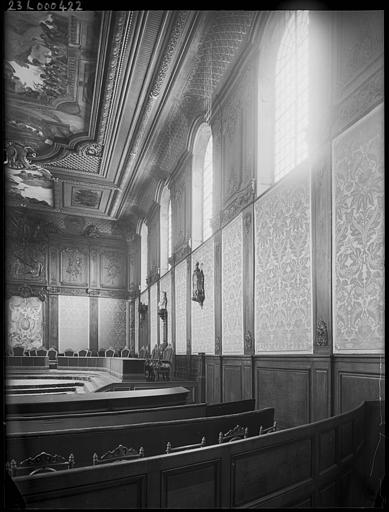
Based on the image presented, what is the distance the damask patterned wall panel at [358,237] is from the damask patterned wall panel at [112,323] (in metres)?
6.54

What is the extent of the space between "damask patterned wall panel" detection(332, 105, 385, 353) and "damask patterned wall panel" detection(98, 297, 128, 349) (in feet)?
21.5

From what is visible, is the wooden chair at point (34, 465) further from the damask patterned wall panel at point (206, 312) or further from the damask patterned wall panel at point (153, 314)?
the damask patterned wall panel at point (153, 314)

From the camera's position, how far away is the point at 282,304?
5668mm

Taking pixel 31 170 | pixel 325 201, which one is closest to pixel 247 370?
pixel 325 201

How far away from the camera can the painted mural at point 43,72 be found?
2793 mm

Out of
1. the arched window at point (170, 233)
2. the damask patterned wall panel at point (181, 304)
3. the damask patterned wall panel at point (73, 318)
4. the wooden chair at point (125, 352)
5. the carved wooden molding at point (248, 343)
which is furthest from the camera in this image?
the wooden chair at point (125, 352)

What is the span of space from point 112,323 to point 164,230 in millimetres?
3527

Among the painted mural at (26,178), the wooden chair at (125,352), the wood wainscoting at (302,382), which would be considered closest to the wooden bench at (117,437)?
the wood wainscoting at (302,382)

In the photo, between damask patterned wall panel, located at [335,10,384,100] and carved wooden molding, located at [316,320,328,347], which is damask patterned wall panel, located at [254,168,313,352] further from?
damask patterned wall panel, located at [335,10,384,100]

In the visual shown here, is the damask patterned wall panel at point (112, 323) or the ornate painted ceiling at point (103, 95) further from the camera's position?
the damask patterned wall panel at point (112, 323)

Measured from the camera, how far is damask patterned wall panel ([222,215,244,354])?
7027 millimetres

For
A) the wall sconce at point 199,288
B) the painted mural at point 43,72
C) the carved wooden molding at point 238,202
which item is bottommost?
the wall sconce at point 199,288

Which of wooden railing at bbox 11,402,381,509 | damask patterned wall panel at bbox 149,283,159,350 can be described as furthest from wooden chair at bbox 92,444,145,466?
damask patterned wall panel at bbox 149,283,159,350

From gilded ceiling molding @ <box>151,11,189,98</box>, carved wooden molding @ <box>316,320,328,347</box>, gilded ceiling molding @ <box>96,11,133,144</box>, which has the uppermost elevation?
gilded ceiling molding @ <box>151,11,189,98</box>
